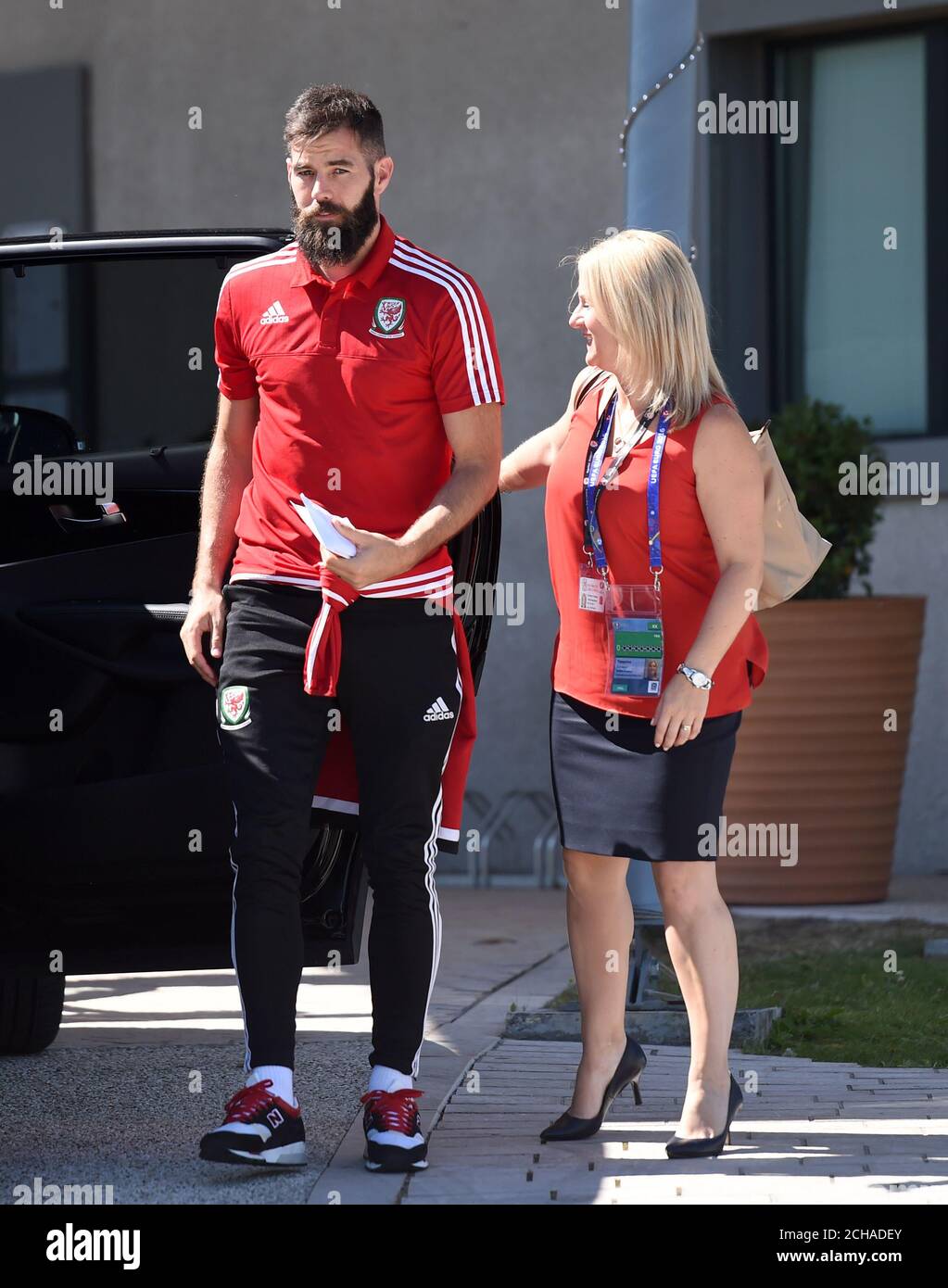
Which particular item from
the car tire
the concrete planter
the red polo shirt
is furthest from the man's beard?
the concrete planter

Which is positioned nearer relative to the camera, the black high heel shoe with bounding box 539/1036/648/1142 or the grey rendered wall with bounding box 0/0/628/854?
the black high heel shoe with bounding box 539/1036/648/1142

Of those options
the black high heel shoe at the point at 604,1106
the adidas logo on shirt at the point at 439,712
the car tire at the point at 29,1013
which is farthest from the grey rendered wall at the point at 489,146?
the adidas logo on shirt at the point at 439,712

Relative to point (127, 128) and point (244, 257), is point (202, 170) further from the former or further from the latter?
point (244, 257)

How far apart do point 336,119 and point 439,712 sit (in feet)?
3.61

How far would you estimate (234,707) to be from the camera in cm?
358

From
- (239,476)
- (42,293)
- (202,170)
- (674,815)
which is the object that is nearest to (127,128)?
(202,170)

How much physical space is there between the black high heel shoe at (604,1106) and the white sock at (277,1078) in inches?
21.7

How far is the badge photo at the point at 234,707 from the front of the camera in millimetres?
3568

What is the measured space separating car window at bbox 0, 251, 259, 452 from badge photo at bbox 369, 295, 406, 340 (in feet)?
2.19

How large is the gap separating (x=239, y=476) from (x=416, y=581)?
0.47m

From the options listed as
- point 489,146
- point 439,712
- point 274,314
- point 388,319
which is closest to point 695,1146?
point 439,712

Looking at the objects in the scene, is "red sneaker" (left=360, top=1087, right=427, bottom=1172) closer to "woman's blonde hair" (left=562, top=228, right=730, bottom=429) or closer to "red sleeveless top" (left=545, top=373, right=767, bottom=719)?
"red sleeveless top" (left=545, top=373, right=767, bottom=719)

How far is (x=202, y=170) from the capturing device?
9016 mm

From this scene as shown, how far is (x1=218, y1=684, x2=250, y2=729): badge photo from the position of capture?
140 inches
